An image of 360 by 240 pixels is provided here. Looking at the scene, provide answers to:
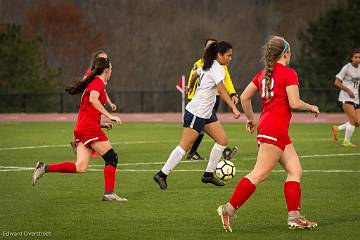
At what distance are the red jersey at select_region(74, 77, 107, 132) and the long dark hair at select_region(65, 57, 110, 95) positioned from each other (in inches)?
2.2

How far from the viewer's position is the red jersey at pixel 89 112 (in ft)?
40.5

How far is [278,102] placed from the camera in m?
9.78

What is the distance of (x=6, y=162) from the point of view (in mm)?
18375

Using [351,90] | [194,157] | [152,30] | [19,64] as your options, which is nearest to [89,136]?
[194,157]

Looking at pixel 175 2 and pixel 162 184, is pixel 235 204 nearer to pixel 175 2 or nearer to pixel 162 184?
pixel 162 184

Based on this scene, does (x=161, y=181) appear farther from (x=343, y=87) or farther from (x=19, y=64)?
(x=19, y=64)

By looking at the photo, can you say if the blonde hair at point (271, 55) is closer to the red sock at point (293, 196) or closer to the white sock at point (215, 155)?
the red sock at point (293, 196)

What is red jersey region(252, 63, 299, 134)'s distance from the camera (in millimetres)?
9727

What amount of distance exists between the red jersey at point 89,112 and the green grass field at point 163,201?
97cm

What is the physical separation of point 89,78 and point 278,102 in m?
3.40

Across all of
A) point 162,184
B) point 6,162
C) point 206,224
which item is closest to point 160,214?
point 206,224

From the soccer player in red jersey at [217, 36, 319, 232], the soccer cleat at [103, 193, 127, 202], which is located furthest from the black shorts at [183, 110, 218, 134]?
the soccer player in red jersey at [217, 36, 319, 232]

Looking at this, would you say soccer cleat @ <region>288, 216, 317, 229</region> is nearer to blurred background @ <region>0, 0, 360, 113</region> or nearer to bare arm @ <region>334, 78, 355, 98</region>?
bare arm @ <region>334, 78, 355, 98</region>

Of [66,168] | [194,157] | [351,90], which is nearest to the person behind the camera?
[66,168]
